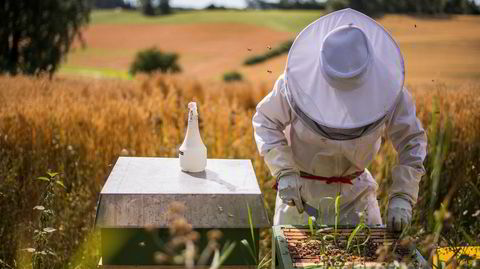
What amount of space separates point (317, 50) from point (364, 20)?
29cm

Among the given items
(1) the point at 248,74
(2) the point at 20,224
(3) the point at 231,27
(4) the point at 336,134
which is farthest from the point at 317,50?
(3) the point at 231,27

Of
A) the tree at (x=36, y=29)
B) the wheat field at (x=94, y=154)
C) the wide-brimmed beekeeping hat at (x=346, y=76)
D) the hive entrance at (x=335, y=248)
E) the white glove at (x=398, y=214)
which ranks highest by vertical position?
the wide-brimmed beekeeping hat at (x=346, y=76)

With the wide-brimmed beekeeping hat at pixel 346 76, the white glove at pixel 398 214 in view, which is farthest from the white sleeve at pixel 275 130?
the white glove at pixel 398 214

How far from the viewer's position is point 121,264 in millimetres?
2039

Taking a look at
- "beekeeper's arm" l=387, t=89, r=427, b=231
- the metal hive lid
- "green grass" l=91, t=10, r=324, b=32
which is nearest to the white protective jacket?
"beekeeper's arm" l=387, t=89, r=427, b=231

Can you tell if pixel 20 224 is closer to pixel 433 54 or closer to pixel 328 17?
pixel 328 17

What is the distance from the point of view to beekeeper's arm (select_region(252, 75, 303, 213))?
8.22 ft

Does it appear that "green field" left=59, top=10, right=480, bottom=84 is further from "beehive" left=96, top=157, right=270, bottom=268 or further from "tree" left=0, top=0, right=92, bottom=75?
"beehive" left=96, top=157, right=270, bottom=268

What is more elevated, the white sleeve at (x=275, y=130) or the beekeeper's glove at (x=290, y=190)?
the white sleeve at (x=275, y=130)

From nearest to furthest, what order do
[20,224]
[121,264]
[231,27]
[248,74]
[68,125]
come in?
[121,264] < [20,224] < [68,125] < [248,74] < [231,27]

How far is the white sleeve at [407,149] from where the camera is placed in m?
2.55

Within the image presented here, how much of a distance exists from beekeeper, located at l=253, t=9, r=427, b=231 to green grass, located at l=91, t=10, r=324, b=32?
151ft

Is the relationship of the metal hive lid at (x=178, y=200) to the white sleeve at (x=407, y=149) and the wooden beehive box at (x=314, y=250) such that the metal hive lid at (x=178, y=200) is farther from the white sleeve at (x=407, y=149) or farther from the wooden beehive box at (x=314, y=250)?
the white sleeve at (x=407, y=149)

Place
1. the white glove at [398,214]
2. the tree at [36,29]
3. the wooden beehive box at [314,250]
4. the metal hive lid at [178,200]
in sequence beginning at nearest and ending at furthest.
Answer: the wooden beehive box at [314,250], the metal hive lid at [178,200], the white glove at [398,214], the tree at [36,29]
